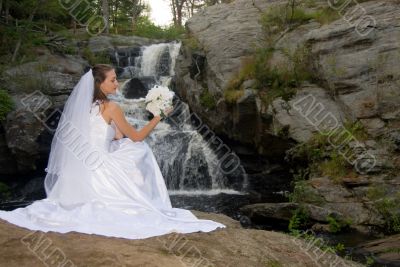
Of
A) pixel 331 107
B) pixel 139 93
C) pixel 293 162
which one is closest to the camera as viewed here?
pixel 331 107

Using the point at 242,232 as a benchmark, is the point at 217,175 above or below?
below

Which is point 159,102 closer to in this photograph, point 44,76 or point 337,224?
point 337,224

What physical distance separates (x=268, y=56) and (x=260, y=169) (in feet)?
11.9

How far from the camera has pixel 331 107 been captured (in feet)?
40.5

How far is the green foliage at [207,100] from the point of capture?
50.2 ft

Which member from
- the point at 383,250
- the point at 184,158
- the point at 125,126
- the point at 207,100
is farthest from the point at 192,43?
the point at 125,126

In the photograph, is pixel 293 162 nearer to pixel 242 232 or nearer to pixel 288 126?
pixel 288 126

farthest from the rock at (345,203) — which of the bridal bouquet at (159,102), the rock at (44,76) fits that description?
the rock at (44,76)

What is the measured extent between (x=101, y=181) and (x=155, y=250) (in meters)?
1.47

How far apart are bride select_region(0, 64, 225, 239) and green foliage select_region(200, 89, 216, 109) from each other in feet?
31.7

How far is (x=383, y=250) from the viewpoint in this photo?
7.38 metres

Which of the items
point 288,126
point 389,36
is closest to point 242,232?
point 288,126

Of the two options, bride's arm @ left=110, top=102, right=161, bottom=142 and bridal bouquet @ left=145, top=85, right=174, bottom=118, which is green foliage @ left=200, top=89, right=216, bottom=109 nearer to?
bridal bouquet @ left=145, top=85, right=174, bottom=118

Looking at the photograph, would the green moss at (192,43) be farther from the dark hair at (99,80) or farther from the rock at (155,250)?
the rock at (155,250)
